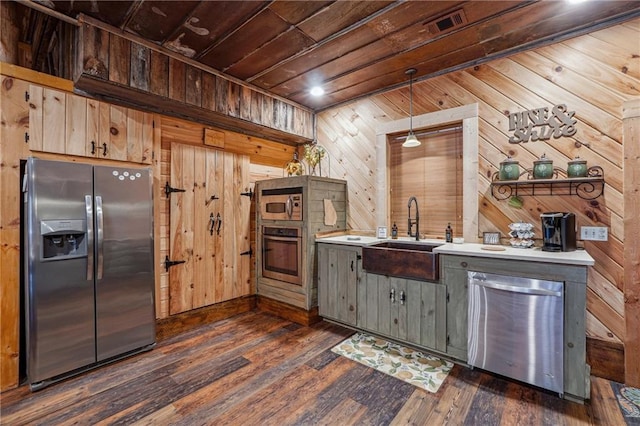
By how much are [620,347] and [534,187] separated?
137 cm

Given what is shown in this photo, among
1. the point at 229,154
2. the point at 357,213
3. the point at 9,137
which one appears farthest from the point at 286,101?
the point at 9,137

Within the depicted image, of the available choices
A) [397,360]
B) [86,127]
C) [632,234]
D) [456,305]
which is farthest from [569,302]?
[86,127]

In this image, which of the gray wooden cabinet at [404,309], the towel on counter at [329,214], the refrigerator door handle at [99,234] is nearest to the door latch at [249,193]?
the towel on counter at [329,214]

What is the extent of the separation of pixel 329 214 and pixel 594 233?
96.1 inches

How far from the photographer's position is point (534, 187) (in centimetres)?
261

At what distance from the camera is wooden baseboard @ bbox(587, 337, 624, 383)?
2.25 meters

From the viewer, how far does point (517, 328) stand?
7.00 ft

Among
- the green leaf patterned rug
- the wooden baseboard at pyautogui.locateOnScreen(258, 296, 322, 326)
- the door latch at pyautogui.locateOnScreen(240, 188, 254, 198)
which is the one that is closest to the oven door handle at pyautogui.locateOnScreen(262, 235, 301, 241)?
the door latch at pyautogui.locateOnScreen(240, 188, 254, 198)

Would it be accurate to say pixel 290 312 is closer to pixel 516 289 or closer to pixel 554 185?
pixel 516 289

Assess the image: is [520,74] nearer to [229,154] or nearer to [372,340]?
[372,340]

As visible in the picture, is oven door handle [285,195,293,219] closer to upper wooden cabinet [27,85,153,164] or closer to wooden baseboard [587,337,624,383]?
upper wooden cabinet [27,85,153,164]

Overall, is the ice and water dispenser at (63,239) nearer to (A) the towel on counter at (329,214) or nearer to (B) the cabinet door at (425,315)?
(A) the towel on counter at (329,214)

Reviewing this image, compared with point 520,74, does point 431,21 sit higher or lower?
higher

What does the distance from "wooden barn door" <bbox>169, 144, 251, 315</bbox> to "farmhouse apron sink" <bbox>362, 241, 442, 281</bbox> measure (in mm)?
1703
